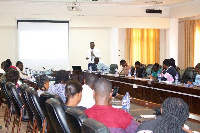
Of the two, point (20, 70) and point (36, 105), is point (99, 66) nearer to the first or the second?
point (20, 70)

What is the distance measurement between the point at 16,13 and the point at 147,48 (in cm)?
597

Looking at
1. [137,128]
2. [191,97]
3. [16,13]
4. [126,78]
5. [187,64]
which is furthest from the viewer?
[187,64]

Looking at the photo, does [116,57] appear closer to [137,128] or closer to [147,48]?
[147,48]

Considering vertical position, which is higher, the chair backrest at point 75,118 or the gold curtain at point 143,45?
the gold curtain at point 143,45

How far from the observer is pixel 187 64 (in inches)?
614

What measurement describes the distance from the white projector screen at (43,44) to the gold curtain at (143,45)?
119 inches

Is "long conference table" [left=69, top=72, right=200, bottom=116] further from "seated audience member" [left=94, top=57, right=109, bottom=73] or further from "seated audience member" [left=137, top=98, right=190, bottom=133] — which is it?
"seated audience member" [left=137, top=98, right=190, bottom=133]

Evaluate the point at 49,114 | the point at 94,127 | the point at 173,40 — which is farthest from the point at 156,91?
the point at 173,40

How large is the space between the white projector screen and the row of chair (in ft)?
25.8

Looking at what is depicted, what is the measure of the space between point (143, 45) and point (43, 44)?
4.59 meters

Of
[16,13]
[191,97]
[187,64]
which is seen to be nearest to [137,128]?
[191,97]

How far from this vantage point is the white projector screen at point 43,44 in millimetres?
13555

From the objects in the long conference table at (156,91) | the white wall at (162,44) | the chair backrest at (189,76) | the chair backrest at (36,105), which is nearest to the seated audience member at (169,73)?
the long conference table at (156,91)

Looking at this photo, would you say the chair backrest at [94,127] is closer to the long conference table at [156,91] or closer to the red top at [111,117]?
the red top at [111,117]
